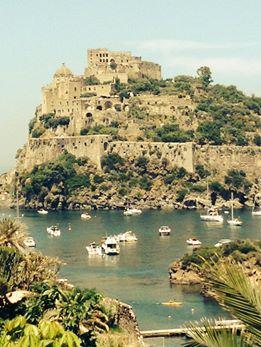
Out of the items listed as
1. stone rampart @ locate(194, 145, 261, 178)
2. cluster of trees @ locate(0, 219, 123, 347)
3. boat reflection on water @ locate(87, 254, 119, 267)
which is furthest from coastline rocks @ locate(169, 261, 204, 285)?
stone rampart @ locate(194, 145, 261, 178)

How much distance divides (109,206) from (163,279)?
5448 cm

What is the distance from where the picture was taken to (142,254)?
190ft

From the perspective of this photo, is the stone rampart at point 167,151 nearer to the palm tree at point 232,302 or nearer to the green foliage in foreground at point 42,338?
the green foliage in foreground at point 42,338

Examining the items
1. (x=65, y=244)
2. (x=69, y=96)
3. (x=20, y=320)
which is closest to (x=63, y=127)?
(x=69, y=96)

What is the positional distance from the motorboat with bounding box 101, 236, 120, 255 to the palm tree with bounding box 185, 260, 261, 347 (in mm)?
53506

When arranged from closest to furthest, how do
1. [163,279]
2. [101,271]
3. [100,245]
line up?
[163,279]
[101,271]
[100,245]

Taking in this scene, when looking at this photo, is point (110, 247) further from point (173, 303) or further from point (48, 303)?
point (48, 303)

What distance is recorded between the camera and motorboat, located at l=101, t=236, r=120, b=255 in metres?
58.9

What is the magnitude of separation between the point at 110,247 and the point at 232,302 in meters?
54.2

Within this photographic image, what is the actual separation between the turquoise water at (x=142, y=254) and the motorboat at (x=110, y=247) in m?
0.54

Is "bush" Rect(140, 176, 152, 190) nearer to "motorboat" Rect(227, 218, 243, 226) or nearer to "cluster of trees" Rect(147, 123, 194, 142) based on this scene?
"cluster of trees" Rect(147, 123, 194, 142)

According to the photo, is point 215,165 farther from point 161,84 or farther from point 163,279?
point 163,279

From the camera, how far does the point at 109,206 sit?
99.6 meters

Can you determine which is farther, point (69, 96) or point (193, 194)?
point (69, 96)
